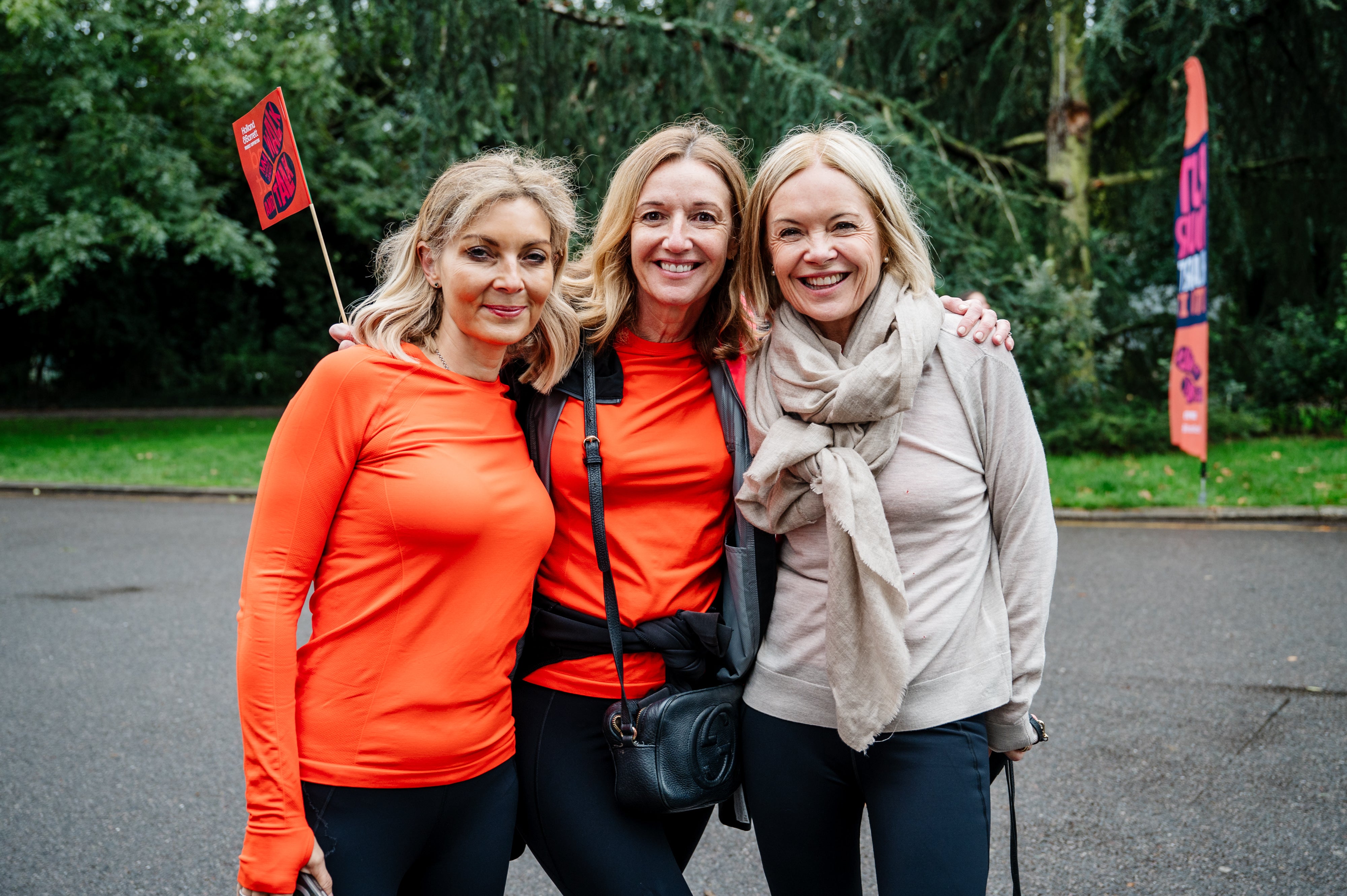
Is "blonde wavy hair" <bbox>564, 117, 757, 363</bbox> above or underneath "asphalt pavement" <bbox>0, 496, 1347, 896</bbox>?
above

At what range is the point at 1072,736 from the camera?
4.32m

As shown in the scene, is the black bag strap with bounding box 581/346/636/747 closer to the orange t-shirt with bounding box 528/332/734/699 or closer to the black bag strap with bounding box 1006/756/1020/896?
the orange t-shirt with bounding box 528/332/734/699

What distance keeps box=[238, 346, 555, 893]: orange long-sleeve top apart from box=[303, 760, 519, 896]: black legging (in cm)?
3

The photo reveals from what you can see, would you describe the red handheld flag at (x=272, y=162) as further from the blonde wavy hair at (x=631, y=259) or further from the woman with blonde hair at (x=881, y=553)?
the woman with blonde hair at (x=881, y=553)

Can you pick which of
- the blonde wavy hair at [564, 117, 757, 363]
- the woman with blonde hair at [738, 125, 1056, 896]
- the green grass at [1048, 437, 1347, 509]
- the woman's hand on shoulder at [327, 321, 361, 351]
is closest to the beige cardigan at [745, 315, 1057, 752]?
the woman with blonde hair at [738, 125, 1056, 896]

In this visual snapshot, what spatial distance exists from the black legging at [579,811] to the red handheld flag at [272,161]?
1401 mm

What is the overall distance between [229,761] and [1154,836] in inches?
140

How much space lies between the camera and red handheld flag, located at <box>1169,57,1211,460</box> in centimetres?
915

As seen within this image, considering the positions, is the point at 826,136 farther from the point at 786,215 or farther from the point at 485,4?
the point at 485,4

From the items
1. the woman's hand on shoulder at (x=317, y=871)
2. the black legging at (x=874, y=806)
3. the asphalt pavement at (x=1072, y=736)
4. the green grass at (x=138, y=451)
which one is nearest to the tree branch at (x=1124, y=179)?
the asphalt pavement at (x=1072, y=736)

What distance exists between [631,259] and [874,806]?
124 centimetres

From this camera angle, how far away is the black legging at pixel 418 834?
1766mm

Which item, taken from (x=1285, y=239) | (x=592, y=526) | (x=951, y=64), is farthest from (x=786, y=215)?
(x=1285, y=239)

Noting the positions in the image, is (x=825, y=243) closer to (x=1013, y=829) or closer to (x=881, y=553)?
→ (x=881, y=553)
